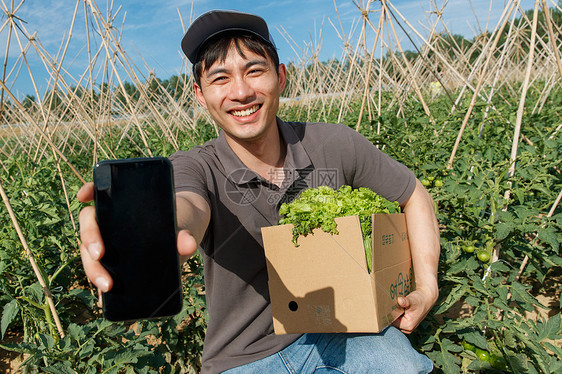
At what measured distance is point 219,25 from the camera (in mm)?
1519

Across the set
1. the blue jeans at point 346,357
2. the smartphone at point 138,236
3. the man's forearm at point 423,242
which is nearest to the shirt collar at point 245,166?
the man's forearm at point 423,242

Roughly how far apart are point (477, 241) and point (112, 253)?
181 centimetres

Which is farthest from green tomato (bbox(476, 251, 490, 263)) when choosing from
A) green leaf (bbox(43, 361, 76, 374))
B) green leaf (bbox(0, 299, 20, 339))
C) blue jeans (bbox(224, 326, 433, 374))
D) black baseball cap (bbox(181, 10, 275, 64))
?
green leaf (bbox(0, 299, 20, 339))

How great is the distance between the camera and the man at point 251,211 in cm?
144

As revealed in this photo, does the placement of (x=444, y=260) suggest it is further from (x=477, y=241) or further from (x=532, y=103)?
(x=532, y=103)

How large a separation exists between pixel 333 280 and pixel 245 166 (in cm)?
57

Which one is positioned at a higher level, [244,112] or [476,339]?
[244,112]

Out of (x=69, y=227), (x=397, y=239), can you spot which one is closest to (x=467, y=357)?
(x=397, y=239)

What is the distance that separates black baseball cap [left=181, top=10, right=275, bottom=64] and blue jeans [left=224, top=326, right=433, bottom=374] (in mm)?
1155

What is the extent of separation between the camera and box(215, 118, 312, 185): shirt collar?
156 centimetres

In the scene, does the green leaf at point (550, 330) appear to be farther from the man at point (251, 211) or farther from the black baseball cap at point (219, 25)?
the black baseball cap at point (219, 25)

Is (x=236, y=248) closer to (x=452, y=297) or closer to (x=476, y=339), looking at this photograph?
(x=452, y=297)

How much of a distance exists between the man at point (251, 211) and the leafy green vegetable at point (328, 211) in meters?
0.23

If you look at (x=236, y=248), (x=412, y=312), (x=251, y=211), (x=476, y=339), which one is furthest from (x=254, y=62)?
(x=476, y=339)
